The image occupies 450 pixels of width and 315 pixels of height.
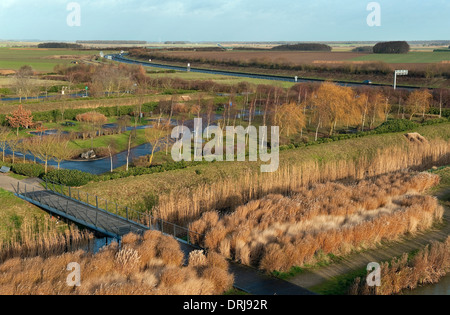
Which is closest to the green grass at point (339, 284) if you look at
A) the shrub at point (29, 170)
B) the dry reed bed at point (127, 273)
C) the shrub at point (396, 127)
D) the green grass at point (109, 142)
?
the dry reed bed at point (127, 273)

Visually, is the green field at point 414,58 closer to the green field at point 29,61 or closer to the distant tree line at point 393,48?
the distant tree line at point 393,48

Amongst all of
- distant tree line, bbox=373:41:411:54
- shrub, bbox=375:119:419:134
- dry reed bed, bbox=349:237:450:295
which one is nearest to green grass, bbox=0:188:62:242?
dry reed bed, bbox=349:237:450:295

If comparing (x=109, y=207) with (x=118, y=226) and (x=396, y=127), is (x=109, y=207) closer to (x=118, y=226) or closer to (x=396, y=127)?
(x=118, y=226)

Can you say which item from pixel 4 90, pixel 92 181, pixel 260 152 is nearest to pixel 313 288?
pixel 92 181

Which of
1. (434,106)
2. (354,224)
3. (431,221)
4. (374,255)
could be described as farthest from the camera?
(434,106)

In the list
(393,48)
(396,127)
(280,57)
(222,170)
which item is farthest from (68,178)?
(393,48)
